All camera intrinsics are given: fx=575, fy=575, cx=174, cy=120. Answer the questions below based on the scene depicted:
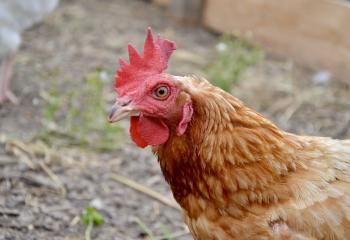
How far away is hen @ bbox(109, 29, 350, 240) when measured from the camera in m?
2.20

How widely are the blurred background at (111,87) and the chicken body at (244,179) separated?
114 cm

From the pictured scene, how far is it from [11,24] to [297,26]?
298 cm

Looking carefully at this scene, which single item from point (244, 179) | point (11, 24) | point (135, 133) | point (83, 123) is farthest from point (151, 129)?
point (11, 24)

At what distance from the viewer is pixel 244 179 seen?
2275mm

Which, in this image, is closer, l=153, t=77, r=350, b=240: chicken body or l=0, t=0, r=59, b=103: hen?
l=153, t=77, r=350, b=240: chicken body

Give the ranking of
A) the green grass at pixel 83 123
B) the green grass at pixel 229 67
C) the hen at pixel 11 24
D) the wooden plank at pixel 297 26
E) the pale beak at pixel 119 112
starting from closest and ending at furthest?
the pale beak at pixel 119 112 → the green grass at pixel 83 123 → the hen at pixel 11 24 → the green grass at pixel 229 67 → the wooden plank at pixel 297 26

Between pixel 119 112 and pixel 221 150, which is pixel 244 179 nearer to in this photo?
pixel 221 150

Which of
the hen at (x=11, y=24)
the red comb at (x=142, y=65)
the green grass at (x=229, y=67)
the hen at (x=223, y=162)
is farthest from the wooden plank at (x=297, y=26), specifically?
the red comb at (x=142, y=65)

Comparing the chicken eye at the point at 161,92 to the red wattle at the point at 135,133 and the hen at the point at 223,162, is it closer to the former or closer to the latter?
the hen at the point at 223,162

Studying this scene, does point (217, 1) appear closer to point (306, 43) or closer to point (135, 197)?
point (306, 43)

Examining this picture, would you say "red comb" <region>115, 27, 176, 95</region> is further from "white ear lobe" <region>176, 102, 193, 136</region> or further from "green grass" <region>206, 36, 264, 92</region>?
"green grass" <region>206, 36, 264, 92</region>

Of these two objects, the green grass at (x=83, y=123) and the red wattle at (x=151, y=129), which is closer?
the red wattle at (x=151, y=129)

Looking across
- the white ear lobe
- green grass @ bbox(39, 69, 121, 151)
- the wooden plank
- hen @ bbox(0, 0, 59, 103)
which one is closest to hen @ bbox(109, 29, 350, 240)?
the white ear lobe

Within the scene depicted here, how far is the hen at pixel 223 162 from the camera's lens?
220 centimetres
